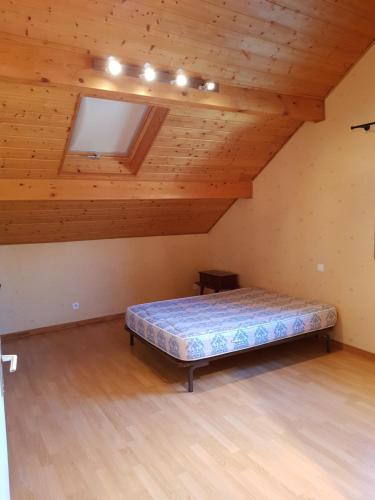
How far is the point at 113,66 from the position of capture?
2631 millimetres

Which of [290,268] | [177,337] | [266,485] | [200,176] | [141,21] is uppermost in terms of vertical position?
[141,21]

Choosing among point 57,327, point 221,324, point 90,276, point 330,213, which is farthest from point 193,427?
point 90,276

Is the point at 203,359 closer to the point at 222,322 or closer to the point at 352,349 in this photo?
the point at 222,322

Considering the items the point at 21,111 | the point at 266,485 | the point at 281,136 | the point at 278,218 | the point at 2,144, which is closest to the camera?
the point at 266,485

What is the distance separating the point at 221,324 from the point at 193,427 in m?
1.04

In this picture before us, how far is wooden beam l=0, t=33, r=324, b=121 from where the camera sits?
2.41m

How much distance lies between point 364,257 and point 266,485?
94.5 inches

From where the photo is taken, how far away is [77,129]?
3510 mm

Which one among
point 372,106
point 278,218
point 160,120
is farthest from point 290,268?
point 160,120

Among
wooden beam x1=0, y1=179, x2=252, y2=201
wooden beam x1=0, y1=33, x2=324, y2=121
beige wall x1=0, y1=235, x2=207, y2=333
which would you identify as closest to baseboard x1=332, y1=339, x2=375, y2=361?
wooden beam x1=0, y1=179, x2=252, y2=201

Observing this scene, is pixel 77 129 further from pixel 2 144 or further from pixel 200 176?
pixel 200 176

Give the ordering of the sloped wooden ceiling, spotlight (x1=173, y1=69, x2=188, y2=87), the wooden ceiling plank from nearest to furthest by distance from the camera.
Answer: the wooden ceiling plank, the sloped wooden ceiling, spotlight (x1=173, y1=69, x2=188, y2=87)

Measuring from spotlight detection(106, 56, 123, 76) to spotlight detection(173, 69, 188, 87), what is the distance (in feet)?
1.51

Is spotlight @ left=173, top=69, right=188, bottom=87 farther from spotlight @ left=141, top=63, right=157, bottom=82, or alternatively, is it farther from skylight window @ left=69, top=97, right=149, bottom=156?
skylight window @ left=69, top=97, right=149, bottom=156
